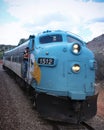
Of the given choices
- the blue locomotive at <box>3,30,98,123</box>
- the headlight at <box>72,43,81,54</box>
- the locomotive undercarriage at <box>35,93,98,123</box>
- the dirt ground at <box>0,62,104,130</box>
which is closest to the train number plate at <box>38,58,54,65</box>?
the blue locomotive at <box>3,30,98,123</box>

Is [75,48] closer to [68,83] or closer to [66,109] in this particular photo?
[68,83]

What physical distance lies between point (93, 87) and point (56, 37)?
216 cm

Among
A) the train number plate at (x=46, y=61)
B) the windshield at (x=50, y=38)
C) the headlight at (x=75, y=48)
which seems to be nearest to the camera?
the headlight at (x=75, y=48)

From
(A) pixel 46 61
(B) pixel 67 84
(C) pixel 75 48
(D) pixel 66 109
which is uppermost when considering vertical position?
(C) pixel 75 48

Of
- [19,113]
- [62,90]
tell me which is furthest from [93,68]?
[19,113]

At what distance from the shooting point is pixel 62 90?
332 inches

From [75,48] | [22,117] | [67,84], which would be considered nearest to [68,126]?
[67,84]

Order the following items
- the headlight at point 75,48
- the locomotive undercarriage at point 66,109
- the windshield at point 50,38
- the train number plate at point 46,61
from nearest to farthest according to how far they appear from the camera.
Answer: the locomotive undercarriage at point 66,109
the headlight at point 75,48
the train number plate at point 46,61
the windshield at point 50,38

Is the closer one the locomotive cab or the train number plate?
the locomotive cab

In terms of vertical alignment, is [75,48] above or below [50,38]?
below

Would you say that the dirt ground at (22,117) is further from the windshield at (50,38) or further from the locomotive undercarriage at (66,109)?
the windshield at (50,38)

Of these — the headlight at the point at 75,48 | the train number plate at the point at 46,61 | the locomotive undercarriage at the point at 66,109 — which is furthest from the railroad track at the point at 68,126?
the headlight at the point at 75,48

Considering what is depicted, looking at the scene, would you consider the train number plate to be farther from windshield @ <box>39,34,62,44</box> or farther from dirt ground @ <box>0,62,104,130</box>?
dirt ground @ <box>0,62,104,130</box>

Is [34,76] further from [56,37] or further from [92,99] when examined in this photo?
[92,99]
